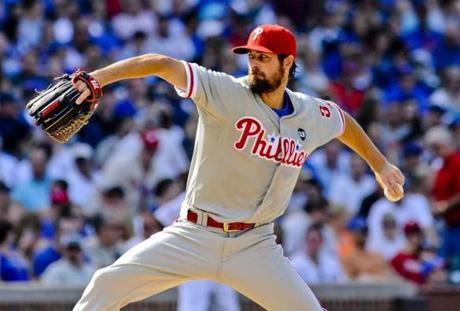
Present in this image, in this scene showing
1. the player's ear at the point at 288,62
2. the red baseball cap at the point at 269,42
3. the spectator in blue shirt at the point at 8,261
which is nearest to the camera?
the red baseball cap at the point at 269,42

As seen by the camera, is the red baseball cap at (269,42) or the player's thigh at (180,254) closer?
the player's thigh at (180,254)

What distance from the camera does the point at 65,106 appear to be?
19.7ft

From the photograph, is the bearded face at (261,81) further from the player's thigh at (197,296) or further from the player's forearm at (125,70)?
the player's thigh at (197,296)

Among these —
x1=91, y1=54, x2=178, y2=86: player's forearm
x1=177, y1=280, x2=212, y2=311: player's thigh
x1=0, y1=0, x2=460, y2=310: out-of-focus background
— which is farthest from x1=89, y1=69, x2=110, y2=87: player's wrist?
→ x1=0, y1=0, x2=460, y2=310: out-of-focus background

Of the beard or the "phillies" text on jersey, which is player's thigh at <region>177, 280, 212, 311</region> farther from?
the beard

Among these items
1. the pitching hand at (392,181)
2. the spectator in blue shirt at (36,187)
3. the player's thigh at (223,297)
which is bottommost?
the player's thigh at (223,297)

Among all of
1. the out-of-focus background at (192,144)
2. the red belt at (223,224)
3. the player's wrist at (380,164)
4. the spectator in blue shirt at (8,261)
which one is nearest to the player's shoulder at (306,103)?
the player's wrist at (380,164)

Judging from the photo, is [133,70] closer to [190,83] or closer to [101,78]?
[101,78]

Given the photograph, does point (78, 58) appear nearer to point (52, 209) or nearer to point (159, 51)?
point (159, 51)

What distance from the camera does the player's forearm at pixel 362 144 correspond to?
714cm

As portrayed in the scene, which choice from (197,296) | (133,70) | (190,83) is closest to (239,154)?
(190,83)

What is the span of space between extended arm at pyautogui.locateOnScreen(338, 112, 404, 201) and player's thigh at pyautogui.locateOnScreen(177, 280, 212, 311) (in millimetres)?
2775

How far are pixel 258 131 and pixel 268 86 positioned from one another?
9.9 inches

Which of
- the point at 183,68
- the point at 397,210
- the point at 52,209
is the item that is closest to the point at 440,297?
the point at 397,210
